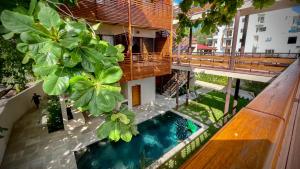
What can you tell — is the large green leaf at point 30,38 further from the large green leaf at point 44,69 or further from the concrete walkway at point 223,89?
the concrete walkway at point 223,89

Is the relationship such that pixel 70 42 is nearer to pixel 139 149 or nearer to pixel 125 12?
pixel 139 149

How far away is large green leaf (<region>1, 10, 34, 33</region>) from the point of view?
2.73 ft

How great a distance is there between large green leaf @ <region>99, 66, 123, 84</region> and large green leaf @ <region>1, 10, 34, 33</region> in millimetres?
491

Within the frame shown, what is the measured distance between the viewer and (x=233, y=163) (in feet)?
1.71

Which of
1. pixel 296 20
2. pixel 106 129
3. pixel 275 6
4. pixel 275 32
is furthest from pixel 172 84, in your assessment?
pixel 296 20

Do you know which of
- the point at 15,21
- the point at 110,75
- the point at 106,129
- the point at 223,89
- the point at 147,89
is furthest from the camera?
the point at 223,89

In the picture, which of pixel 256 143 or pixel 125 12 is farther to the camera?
pixel 125 12

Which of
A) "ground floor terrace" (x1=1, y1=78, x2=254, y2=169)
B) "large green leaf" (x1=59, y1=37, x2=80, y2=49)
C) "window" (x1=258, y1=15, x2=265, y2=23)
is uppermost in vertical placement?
"window" (x1=258, y1=15, x2=265, y2=23)

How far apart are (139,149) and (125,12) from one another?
6.52 meters

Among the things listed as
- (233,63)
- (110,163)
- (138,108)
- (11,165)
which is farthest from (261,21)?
(11,165)

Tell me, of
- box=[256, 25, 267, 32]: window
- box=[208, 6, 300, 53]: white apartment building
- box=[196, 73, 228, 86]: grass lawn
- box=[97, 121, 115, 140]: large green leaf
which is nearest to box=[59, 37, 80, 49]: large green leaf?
box=[97, 121, 115, 140]: large green leaf

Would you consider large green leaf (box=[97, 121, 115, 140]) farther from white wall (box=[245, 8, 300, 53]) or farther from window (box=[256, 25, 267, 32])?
window (box=[256, 25, 267, 32])

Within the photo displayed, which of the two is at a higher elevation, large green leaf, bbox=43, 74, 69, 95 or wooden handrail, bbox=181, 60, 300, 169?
large green leaf, bbox=43, 74, 69, 95

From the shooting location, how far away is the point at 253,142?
2.07 ft
